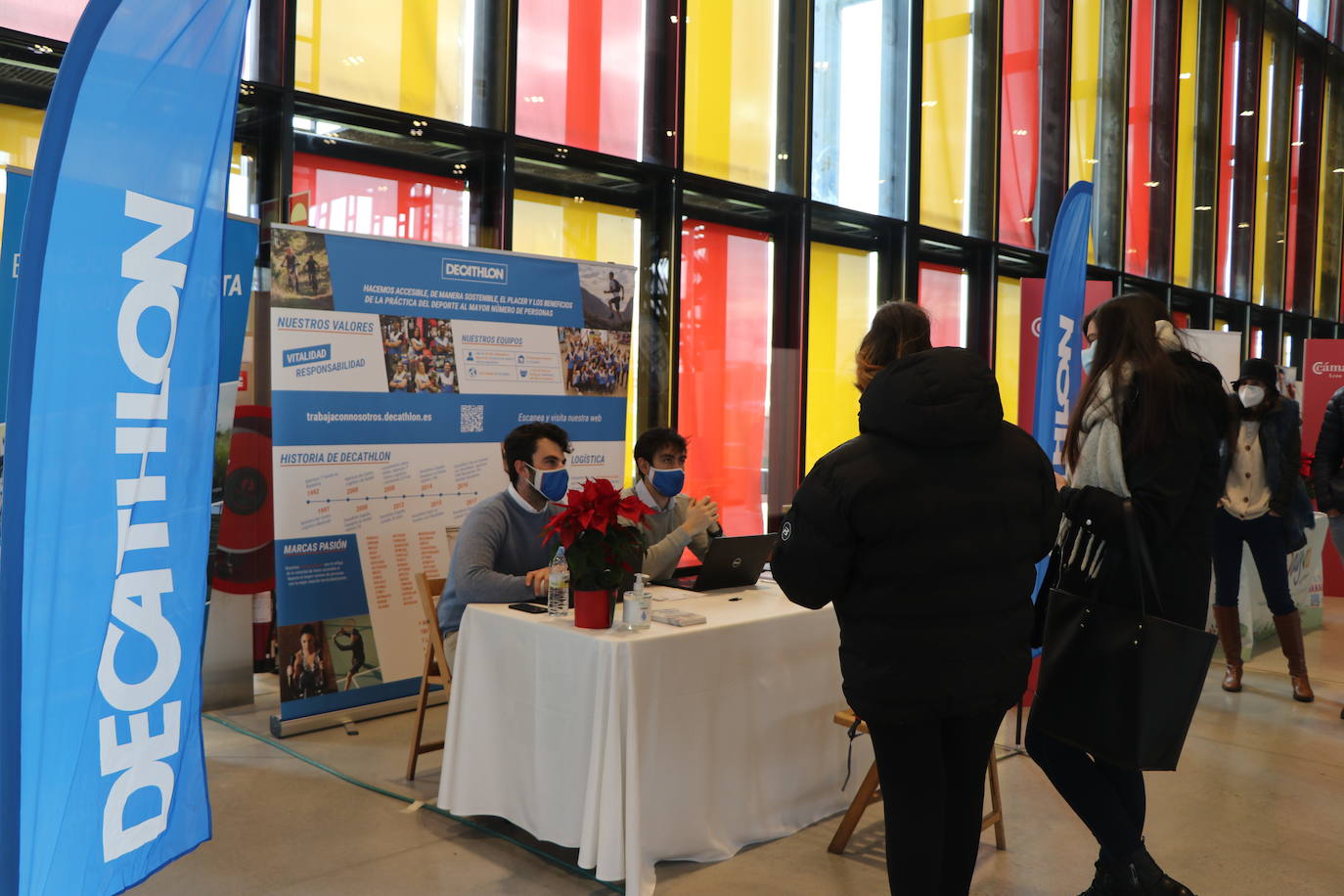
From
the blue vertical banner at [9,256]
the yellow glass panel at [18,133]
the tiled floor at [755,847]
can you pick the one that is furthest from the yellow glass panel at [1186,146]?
the blue vertical banner at [9,256]

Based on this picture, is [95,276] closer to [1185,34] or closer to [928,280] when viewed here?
[928,280]

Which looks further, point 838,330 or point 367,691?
point 838,330

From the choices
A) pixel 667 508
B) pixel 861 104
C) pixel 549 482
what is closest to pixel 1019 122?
pixel 861 104

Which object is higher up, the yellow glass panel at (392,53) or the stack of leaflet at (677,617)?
the yellow glass panel at (392,53)

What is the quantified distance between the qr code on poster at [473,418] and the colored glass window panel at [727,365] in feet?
6.41

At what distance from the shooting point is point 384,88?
211 inches

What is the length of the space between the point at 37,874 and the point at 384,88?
435cm

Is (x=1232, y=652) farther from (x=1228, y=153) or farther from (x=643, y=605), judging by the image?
(x=1228, y=153)

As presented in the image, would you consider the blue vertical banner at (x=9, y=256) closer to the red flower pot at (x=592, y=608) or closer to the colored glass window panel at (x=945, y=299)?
the red flower pot at (x=592, y=608)

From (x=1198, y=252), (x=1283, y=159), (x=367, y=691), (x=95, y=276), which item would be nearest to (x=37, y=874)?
(x=95, y=276)

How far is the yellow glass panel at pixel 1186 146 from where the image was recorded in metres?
11.2

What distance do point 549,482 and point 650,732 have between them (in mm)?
1014

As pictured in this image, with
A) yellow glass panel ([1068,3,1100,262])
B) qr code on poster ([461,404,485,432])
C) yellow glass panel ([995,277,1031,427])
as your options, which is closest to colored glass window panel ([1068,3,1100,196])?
yellow glass panel ([1068,3,1100,262])

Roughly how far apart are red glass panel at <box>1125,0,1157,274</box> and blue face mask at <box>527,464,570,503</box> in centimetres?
857
